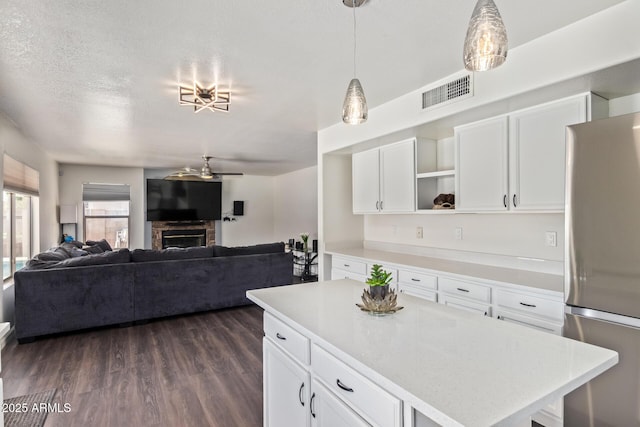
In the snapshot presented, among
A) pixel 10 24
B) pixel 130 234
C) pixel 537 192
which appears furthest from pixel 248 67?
pixel 130 234

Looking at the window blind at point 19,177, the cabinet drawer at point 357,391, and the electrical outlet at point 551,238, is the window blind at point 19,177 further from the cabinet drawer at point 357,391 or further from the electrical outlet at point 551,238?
Answer: the electrical outlet at point 551,238

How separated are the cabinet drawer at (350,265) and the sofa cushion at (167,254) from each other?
6.04 ft

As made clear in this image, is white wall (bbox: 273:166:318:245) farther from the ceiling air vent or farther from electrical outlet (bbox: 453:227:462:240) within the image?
the ceiling air vent

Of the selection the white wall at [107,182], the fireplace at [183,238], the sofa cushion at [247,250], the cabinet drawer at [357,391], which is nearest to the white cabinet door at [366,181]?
the sofa cushion at [247,250]

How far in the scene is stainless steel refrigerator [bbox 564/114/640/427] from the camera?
159 cm

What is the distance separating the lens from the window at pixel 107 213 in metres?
7.59

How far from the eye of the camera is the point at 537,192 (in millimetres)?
2365

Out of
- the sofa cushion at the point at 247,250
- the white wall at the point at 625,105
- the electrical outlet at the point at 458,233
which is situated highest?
the white wall at the point at 625,105

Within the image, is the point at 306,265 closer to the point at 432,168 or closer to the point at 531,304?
the point at 432,168

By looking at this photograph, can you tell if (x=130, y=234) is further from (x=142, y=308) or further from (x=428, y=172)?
(x=428, y=172)

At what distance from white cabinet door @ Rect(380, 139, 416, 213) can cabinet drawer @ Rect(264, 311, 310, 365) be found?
2.06 m

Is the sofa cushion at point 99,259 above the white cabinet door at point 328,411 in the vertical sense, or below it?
above

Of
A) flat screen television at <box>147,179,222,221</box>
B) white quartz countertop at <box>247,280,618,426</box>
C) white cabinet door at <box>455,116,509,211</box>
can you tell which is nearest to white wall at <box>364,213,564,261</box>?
white cabinet door at <box>455,116,509,211</box>

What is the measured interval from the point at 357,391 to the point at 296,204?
7.51m
